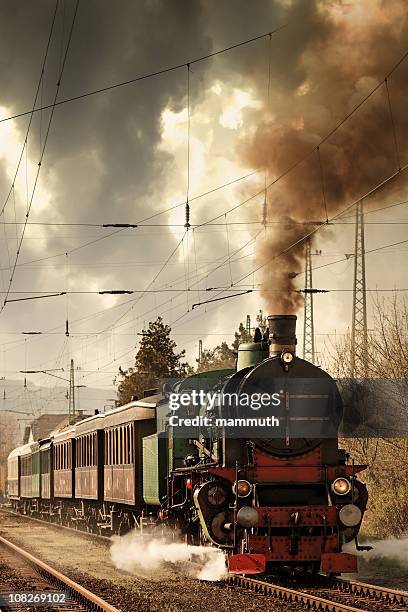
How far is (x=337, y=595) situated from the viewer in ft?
46.3

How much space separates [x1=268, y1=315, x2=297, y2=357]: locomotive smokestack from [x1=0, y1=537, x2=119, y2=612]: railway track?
4832 millimetres

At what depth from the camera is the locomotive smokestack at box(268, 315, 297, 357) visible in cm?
1622

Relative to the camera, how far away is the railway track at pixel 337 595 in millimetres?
12898

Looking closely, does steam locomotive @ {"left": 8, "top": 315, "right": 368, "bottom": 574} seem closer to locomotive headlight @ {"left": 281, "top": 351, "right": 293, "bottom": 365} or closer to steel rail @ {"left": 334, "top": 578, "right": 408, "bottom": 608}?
locomotive headlight @ {"left": 281, "top": 351, "right": 293, "bottom": 365}

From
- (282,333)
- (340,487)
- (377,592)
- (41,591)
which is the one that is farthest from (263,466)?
(41,591)

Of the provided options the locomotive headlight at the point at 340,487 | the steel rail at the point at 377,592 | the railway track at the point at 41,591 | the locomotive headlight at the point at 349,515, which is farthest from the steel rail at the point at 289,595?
the railway track at the point at 41,591

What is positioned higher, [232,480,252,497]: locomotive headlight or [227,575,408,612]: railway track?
[232,480,252,497]: locomotive headlight

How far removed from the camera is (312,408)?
1589 centimetres

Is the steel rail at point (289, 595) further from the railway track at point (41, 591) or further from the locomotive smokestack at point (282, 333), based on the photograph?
the locomotive smokestack at point (282, 333)

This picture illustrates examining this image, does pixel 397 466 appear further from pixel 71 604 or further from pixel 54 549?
pixel 71 604

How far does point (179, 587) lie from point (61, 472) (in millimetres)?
21755

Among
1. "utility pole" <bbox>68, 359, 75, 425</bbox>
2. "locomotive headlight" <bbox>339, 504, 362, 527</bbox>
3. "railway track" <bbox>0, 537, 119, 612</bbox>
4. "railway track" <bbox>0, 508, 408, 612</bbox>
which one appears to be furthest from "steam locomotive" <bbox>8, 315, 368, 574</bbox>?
"utility pole" <bbox>68, 359, 75, 425</bbox>

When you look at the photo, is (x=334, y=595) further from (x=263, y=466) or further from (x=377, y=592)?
(x=263, y=466)

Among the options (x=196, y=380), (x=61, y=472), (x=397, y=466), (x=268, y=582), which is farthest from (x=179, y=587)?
(x=61, y=472)
